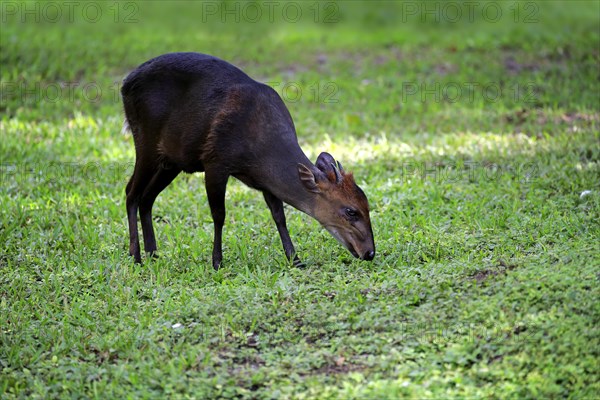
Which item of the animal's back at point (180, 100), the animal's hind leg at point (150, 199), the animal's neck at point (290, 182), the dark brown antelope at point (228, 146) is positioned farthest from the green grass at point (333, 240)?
the animal's back at point (180, 100)

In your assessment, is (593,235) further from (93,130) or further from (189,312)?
(93,130)

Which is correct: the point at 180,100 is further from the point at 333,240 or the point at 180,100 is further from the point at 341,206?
the point at 333,240

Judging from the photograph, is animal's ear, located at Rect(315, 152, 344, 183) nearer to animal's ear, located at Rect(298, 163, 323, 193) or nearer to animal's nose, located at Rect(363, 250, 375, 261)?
animal's ear, located at Rect(298, 163, 323, 193)

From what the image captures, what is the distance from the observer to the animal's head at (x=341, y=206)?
6.56m

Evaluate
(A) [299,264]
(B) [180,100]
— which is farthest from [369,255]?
(B) [180,100]

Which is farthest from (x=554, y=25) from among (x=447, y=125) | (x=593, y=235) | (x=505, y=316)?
(x=505, y=316)

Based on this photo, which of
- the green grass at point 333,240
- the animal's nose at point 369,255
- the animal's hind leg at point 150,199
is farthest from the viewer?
the animal's hind leg at point 150,199

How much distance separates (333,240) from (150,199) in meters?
1.64

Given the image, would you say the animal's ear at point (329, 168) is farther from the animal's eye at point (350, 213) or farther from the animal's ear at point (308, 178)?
the animal's eye at point (350, 213)

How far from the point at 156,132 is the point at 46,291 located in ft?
→ 5.26

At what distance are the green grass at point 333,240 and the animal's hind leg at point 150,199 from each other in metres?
0.18

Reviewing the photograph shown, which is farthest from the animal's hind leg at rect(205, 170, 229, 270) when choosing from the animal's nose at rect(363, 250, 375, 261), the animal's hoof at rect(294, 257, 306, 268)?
the animal's nose at rect(363, 250, 375, 261)

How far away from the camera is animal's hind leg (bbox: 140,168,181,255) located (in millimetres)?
7395

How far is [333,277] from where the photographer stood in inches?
253
